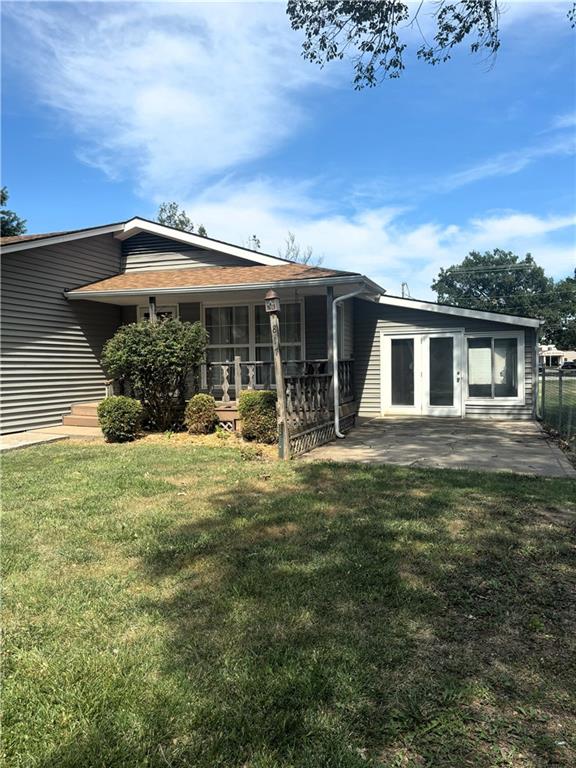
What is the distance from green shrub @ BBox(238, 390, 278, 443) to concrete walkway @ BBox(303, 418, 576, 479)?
0.91 m

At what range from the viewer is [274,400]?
8617 mm

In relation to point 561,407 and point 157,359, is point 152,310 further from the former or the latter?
point 561,407

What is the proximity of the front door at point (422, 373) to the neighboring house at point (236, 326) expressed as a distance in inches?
1.0

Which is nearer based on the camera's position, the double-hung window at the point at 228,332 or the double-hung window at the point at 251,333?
the double-hung window at the point at 251,333

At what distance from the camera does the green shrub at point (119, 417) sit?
346 inches

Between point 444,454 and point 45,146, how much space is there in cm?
1442

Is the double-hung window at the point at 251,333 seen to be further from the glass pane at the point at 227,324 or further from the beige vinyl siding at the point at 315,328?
the beige vinyl siding at the point at 315,328

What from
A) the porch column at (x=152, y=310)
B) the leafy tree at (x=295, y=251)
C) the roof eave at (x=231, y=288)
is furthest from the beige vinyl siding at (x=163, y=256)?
the leafy tree at (x=295, y=251)

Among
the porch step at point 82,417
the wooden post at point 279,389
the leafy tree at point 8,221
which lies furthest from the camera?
the leafy tree at point 8,221

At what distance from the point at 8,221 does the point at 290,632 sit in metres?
30.8

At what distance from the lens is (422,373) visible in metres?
12.9

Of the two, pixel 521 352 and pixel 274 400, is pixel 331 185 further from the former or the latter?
pixel 274 400

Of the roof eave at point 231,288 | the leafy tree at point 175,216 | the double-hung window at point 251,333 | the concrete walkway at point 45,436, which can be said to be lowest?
the concrete walkway at point 45,436

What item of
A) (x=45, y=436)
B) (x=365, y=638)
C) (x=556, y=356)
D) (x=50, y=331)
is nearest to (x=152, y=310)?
(x=50, y=331)
